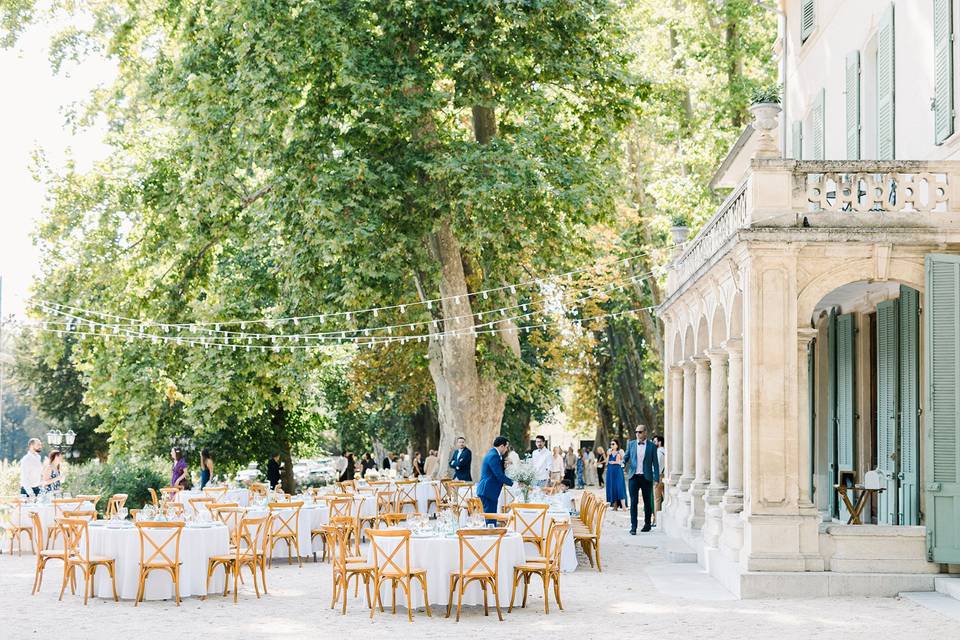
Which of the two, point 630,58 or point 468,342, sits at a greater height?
point 630,58

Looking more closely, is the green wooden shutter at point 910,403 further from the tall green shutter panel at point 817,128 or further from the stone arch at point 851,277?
the tall green shutter panel at point 817,128

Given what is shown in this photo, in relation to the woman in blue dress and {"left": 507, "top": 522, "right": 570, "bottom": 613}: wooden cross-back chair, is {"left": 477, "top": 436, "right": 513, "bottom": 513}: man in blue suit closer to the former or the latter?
{"left": 507, "top": 522, "right": 570, "bottom": 613}: wooden cross-back chair

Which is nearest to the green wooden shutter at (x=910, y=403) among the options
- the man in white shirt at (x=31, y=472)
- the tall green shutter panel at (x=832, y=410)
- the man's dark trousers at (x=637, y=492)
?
the tall green shutter panel at (x=832, y=410)

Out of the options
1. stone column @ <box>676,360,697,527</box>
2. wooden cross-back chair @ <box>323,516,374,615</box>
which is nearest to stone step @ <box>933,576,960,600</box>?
wooden cross-back chair @ <box>323,516,374,615</box>

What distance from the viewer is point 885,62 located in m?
15.6

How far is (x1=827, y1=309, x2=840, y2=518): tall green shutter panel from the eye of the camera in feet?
60.3

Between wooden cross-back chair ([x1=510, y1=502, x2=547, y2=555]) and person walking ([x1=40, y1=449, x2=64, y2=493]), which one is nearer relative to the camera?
wooden cross-back chair ([x1=510, y1=502, x2=547, y2=555])

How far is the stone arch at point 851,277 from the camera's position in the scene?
44.4 ft

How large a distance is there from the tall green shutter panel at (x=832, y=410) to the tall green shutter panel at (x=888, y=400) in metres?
2.40

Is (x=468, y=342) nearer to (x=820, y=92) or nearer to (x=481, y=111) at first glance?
(x=481, y=111)

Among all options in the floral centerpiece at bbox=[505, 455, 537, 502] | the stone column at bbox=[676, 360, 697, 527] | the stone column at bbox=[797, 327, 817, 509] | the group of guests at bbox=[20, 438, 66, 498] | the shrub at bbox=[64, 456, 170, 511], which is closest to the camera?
the stone column at bbox=[797, 327, 817, 509]

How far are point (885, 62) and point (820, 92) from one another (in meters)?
3.82

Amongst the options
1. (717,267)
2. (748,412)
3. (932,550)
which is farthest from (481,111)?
(932,550)

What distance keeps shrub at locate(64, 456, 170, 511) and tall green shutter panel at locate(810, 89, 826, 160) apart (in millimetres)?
16171
